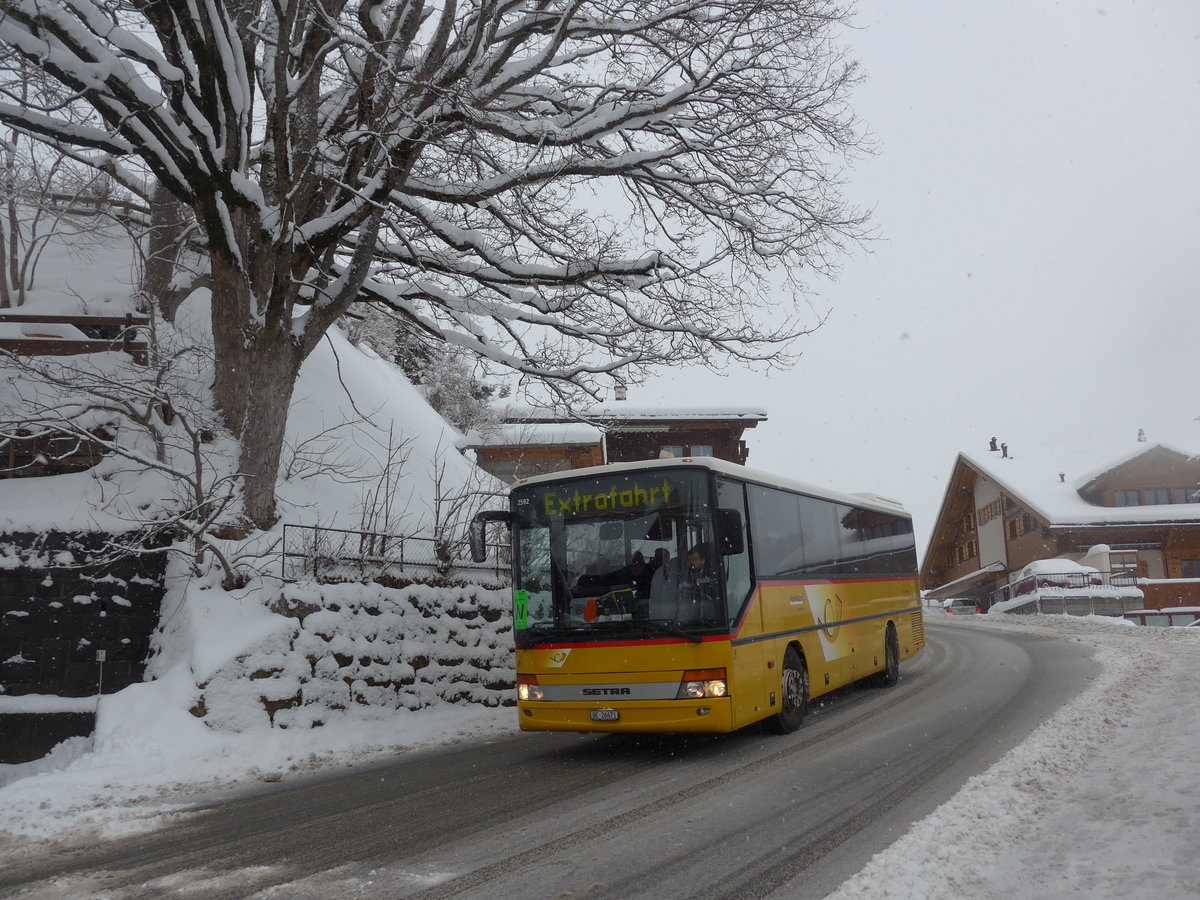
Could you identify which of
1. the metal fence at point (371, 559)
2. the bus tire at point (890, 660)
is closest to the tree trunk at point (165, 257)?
the metal fence at point (371, 559)

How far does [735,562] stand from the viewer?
866cm

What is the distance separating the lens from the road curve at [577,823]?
15.7 ft

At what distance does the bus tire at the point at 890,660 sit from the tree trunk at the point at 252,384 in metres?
9.62

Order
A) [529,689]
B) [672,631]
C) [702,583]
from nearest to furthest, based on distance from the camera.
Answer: [672,631]
[702,583]
[529,689]

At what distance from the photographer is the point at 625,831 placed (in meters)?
5.73

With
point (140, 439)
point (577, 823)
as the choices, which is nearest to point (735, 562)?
point (577, 823)

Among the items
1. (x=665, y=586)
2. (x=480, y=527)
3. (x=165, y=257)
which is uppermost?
(x=165, y=257)

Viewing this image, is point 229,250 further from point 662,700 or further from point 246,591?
point 662,700

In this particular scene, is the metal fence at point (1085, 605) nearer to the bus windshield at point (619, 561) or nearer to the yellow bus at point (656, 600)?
the yellow bus at point (656, 600)

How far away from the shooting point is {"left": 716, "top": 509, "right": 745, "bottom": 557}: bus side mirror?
8.45 metres

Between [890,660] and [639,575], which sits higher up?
[639,575]

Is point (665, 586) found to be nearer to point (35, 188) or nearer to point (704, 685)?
point (704, 685)

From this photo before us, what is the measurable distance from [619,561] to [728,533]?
112cm

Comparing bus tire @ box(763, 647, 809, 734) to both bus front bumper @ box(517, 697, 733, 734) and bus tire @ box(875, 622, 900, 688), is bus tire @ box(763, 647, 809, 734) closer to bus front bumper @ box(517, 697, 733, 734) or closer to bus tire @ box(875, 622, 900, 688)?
bus front bumper @ box(517, 697, 733, 734)
